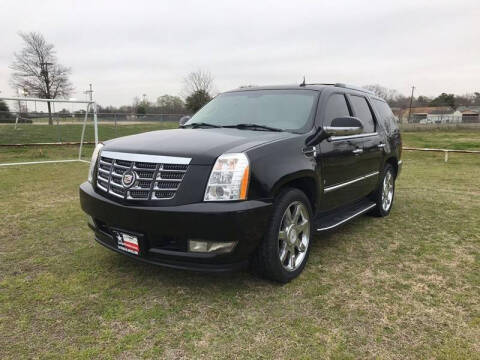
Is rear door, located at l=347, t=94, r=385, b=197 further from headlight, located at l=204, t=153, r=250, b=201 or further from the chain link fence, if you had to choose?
the chain link fence

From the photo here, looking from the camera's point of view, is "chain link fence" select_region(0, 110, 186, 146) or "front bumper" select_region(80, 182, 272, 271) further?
"chain link fence" select_region(0, 110, 186, 146)

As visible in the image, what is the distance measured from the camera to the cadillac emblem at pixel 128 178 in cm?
291

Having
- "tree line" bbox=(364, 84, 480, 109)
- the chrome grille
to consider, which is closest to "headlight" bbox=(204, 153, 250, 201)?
the chrome grille

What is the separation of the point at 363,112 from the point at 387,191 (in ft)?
4.82

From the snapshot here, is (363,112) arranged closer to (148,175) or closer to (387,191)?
(387,191)

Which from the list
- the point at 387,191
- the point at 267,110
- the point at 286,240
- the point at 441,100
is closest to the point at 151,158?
the point at 286,240

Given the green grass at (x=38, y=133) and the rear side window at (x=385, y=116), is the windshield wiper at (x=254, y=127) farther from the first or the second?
the green grass at (x=38, y=133)

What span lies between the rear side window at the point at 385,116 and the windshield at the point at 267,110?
192cm

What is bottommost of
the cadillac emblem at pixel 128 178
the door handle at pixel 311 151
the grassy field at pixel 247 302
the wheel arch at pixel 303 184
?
the grassy field at pixel 247 302

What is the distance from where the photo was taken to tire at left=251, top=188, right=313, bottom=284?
9.87 ft

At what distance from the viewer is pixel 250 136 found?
328cm

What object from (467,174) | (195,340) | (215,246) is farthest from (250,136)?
(467,174)

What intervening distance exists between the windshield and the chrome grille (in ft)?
4.20

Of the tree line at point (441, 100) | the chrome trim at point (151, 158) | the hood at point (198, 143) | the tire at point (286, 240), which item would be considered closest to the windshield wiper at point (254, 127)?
the hood at point (198, 143)
